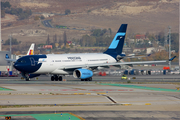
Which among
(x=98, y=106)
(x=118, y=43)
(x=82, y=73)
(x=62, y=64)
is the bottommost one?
(x=98, y=106)

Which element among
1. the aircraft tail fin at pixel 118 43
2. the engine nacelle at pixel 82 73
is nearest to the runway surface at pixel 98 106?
the engine nacelle at pixel 82 73

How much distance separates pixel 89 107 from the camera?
1045 inches

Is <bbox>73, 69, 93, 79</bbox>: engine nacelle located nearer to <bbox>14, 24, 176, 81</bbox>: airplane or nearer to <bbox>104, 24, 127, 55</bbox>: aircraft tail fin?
<bbox>14, 24, 176, 81</bbox>: airplane

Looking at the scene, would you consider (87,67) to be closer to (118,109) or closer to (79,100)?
(79,100)

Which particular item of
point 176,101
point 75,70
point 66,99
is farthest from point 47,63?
point 176,101

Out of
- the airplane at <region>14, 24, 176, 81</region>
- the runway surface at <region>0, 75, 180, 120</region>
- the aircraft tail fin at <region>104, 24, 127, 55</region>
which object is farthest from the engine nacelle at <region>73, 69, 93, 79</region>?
the runway surface at <region>0, 75, 180, 120</region>

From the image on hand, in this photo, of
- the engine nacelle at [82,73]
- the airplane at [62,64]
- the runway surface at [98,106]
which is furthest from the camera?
the engine nacelle at [82,73]

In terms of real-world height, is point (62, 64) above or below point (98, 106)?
above

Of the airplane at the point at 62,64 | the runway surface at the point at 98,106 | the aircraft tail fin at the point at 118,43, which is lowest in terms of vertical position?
the runway surface at the point at 98,106

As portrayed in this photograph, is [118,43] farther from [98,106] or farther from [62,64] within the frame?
[98,106]

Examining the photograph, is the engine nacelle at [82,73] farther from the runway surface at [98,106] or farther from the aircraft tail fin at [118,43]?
the runway surface at [98,106]

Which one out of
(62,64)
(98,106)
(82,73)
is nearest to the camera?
(98,106)

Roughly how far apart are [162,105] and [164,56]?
14332 centimetres

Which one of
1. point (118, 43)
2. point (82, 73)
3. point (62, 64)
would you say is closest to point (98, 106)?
point (82, 73)
